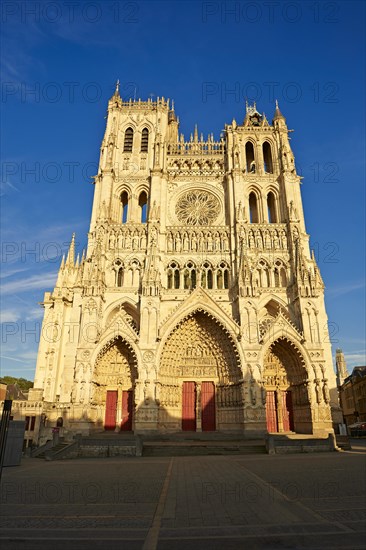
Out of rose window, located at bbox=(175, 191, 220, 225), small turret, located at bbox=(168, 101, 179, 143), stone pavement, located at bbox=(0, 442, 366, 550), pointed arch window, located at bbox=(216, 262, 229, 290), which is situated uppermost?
small turret, located at bbox=(168, 101, 179, 143)

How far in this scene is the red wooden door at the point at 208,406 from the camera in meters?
24.8

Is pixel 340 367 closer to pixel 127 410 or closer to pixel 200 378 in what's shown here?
pixel 200 378

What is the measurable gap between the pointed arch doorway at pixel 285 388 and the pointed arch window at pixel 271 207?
12027 mm

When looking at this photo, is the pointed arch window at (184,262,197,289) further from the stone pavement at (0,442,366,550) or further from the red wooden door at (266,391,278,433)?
the stone pavement at (0,442,366,550)

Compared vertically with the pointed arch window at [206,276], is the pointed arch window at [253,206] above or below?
above

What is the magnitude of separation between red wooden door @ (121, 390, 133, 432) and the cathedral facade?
2.7 inches

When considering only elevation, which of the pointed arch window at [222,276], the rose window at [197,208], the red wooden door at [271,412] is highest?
the rose window at [197,208]

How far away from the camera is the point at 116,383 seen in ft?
83.1

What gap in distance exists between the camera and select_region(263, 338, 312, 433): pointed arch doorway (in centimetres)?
2412

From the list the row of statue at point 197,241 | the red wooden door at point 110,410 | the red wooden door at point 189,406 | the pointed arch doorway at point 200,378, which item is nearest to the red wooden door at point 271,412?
the pointed arch doorway at point 200,378

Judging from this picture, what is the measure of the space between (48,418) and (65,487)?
15.8 metres

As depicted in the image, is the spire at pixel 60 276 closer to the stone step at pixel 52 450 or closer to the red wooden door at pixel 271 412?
the stone step at pixel 52 450

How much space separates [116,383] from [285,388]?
12.0m

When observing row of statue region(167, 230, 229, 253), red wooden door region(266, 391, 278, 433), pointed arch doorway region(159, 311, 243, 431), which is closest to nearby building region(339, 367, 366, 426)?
red wooden door region(266, 391, 278, 433)
